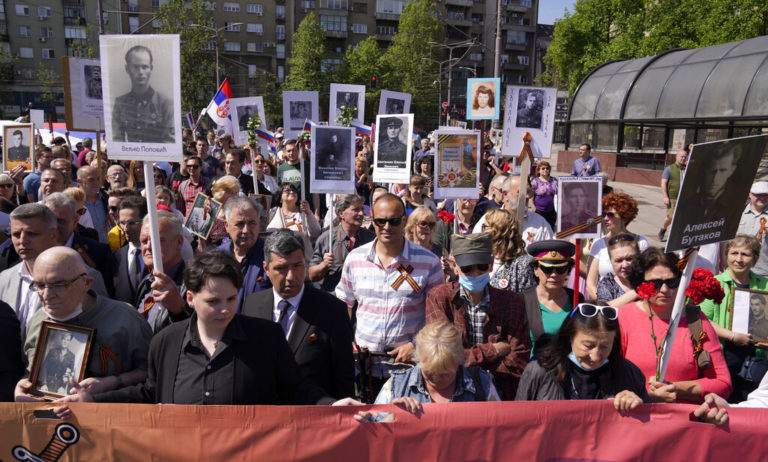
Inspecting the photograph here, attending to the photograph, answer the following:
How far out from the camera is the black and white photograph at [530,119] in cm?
685

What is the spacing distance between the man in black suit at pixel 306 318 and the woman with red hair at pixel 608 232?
8.55 feet

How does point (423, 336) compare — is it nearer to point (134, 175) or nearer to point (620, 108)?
point (134, 175)

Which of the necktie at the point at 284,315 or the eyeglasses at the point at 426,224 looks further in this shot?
the eyeglasses at the point at 426,224

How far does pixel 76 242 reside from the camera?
4.49m

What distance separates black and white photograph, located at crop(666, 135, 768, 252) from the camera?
9.34 ft

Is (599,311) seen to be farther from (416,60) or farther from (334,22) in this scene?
(334,22)

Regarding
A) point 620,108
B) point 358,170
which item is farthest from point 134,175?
point 620,108

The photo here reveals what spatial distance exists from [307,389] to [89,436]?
1044mm

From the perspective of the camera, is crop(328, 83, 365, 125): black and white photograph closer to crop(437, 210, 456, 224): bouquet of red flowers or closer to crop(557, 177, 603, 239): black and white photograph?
crop(437, 210, 456, 224): bouquet of red flowers

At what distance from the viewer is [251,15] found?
231 ft

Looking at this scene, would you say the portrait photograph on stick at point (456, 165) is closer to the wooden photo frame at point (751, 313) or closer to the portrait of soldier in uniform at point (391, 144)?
the portrait of soldier in uniform at point (391, 144)

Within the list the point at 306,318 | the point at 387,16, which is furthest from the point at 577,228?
the point at 387,16

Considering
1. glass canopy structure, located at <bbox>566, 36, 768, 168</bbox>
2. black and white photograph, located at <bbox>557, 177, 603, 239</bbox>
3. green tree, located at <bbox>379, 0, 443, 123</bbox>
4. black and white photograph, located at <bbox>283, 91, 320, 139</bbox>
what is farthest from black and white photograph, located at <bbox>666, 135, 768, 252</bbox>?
green tree, located at <bbox>379, 0, 443, 123</bbox>

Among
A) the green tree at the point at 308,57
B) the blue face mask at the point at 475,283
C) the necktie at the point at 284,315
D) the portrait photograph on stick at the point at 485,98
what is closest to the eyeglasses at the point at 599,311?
the blue face mask at the point at 475,283
